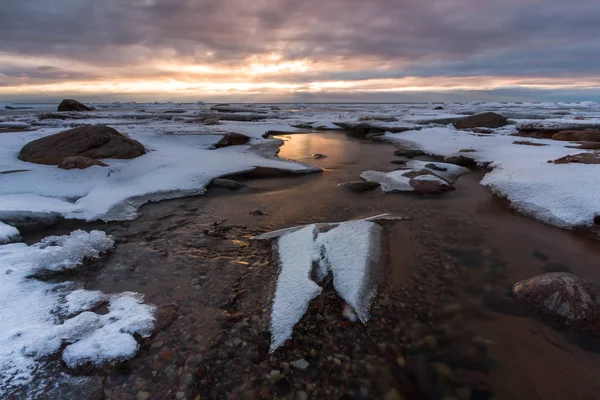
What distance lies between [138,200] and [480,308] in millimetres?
6798

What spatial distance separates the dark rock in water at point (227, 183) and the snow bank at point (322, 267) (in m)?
3.61

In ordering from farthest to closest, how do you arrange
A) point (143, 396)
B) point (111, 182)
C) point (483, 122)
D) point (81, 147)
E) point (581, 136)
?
point (483, 122), point (581, 136), point (81, 147), point (111, 182), point (143, 396)

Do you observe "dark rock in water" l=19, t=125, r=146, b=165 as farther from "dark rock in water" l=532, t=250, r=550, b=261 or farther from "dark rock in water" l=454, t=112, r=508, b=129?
"dark rock in water" l=454, t=112, r=508, b=129

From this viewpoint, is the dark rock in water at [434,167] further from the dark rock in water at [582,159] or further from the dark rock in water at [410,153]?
the dark rock in water at [410,153]

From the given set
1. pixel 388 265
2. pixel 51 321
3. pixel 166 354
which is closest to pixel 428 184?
pixel 388 265

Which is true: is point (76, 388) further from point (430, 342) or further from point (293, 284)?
point (430, 342)

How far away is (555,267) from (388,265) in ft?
7.84

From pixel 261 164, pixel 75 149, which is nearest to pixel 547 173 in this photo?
pixel 261 164

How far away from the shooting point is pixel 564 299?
364 cm

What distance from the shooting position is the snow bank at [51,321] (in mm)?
2906

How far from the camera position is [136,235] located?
5.63m

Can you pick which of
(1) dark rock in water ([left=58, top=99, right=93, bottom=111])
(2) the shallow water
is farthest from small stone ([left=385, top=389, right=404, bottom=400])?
(1) dark rock in water ([left=58, top=99, right=93, bottom=111])

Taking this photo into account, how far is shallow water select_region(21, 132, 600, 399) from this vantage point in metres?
2.91

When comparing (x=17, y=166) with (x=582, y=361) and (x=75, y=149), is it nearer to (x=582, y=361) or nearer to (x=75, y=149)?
(x=75, y=149)
